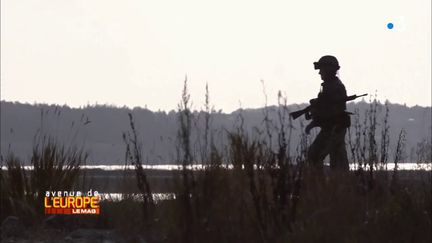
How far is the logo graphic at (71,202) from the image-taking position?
8.51 meters

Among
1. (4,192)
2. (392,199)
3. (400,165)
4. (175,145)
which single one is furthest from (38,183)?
(400,165)

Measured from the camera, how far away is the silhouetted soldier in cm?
1041

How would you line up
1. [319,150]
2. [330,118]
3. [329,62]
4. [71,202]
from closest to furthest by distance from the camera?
[71,202]
[319,150]
[330,118]
[329,62]

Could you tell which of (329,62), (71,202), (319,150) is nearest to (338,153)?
(319,150)

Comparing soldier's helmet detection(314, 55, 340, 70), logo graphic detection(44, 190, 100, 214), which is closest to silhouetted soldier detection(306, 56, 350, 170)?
soldier's helmet detection(314, 55, 340, 70)

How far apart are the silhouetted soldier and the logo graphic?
9.52 feet

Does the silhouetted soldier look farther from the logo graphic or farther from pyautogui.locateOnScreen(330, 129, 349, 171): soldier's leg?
the logo graphic

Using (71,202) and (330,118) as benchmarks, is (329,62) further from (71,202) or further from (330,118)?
(71,202)

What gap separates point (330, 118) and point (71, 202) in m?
3.58

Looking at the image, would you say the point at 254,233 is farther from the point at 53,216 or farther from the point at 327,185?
the point at 53,216

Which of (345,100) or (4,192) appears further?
(345,100)

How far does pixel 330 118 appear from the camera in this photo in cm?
1058

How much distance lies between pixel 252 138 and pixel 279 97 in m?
1.15

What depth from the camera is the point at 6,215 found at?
8523 millimetres
